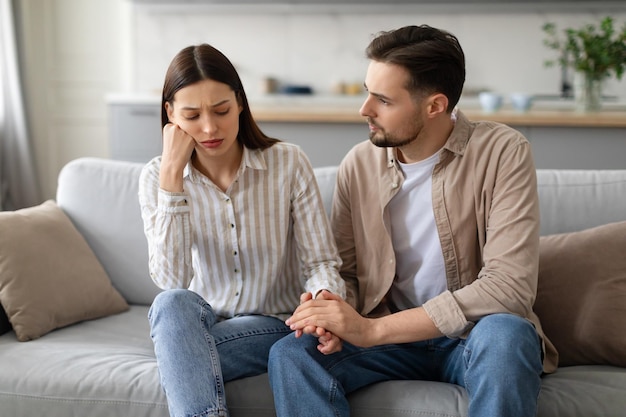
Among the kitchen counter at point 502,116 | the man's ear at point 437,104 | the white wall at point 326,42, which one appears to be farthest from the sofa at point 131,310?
the white wall at point 326,42

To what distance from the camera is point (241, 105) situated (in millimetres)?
2004

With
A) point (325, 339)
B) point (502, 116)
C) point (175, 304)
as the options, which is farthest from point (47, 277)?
point (502, 116)

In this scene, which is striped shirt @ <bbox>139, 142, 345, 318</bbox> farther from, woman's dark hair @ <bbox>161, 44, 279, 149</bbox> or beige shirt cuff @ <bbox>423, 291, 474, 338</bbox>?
beige shirt cuff @ <bbox>423, 291, 474, 338</bbox>

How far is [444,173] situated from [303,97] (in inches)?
117

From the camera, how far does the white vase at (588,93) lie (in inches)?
157

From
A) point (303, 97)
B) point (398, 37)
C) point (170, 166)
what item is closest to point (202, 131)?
point (170, 166)

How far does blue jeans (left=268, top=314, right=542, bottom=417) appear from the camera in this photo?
1.60 m

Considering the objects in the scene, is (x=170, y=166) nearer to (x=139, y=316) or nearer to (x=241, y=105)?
(x=241, y=105)

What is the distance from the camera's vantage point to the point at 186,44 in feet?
16.2

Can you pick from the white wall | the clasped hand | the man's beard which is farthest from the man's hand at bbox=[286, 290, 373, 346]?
the white wall

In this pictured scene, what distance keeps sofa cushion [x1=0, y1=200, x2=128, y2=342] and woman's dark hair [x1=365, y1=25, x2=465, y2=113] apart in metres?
1.06

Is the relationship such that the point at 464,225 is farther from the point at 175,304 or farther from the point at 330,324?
the point at 175,304

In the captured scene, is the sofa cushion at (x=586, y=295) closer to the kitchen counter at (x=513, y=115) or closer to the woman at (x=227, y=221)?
the woman at (x=227, y=221)

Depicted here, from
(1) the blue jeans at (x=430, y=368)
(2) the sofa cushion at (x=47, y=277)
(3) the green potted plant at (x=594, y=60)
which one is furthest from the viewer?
(3) the green potted plant at (x=594, y=60)
